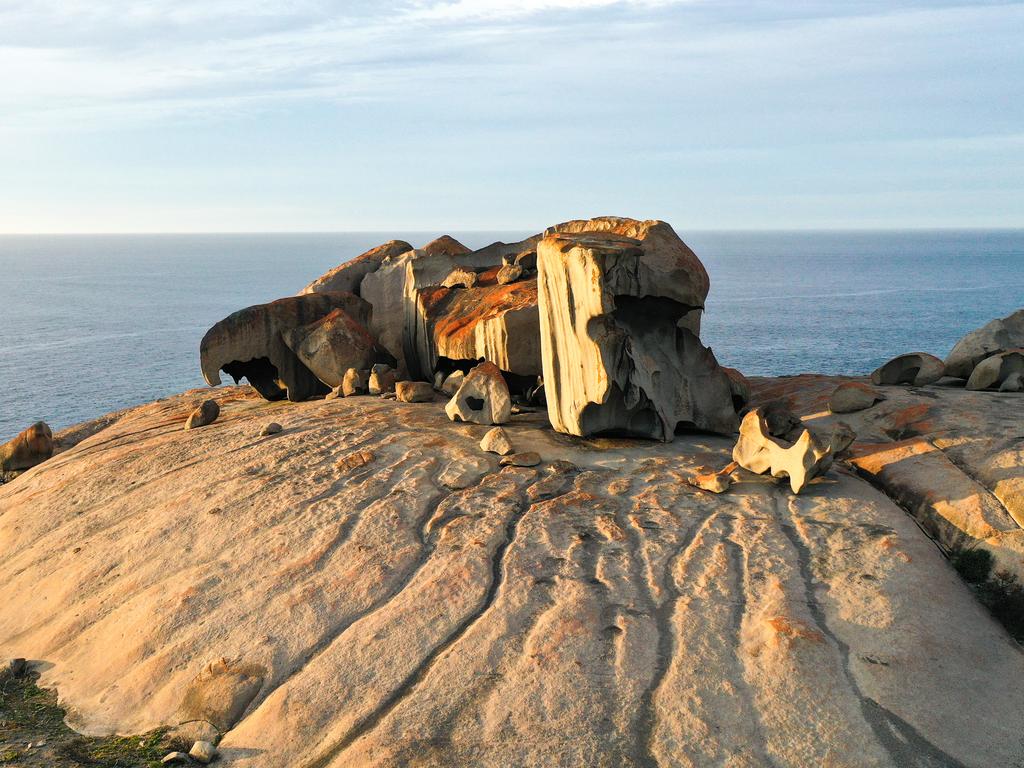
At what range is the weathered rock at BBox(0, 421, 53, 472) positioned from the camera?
1780 centimetres

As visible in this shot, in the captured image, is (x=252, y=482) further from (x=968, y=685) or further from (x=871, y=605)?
(x=968, y=685)

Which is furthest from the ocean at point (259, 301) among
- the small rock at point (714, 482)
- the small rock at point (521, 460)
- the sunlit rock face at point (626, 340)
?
the small rock at point (714, 482)

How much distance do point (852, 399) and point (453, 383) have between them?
7017 millimetres

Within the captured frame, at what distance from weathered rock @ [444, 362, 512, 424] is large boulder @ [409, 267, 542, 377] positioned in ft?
3.39

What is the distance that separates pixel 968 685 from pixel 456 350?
34.7ft

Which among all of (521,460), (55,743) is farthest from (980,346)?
(55,743)

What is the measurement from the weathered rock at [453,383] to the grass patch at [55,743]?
8.78 metres

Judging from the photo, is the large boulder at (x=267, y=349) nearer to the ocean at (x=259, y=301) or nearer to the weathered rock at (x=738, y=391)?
the weathered rock at (x=738, y=391)

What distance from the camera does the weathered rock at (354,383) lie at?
17.8 meters

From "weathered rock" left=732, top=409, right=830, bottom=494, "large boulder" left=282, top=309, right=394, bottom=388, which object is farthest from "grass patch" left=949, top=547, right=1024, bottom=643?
"large boulder" left=282, top=309, right=394, bottom=388

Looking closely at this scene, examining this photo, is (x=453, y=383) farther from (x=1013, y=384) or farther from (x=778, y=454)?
(x=1013, y=384)

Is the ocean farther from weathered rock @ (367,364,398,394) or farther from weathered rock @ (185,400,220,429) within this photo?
weathered rock @ (367,364,398,394)

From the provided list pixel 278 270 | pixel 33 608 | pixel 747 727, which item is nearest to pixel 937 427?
pixel 747 727

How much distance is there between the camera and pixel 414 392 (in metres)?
16.6
